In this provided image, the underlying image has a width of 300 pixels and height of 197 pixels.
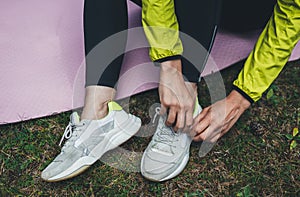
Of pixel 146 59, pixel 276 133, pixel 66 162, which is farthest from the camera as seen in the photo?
pixel 146 59

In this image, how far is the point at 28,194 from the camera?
1278mm

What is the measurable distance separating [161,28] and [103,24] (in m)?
0.18

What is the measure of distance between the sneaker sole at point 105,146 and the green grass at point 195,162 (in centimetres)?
3

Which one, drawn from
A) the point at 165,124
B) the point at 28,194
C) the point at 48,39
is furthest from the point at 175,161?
the point at 48,39

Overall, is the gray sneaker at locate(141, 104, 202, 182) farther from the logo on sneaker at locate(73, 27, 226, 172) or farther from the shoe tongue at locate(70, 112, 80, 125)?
the shoe tongue at locate(70, 112, 80, 125)

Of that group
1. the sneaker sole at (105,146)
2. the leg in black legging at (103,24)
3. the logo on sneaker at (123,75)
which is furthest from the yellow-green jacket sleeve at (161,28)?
the sneaker sole at (105,146)

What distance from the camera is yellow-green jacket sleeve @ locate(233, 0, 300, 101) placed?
1.20 meters

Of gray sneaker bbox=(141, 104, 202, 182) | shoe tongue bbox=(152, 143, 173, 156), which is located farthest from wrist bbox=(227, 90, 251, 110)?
shoe tongue bbox=(152, 143, 173, 156)

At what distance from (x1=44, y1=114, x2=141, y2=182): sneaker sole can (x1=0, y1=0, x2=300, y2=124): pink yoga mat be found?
0.45ft

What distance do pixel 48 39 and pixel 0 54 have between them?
17cm

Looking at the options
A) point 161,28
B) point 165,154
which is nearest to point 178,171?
point 165,154

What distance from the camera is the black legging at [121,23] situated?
1264 millimetres

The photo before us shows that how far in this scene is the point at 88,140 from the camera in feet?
4.31

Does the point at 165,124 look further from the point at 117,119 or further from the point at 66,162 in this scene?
the point at 66,162
